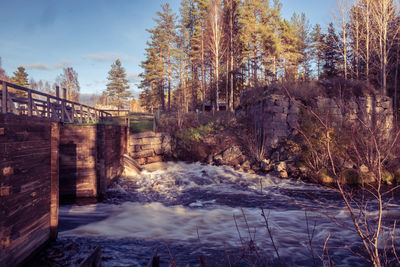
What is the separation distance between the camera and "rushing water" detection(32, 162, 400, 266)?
5.31 meters

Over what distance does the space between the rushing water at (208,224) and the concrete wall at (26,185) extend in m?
0.89

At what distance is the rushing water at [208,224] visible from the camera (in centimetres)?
531

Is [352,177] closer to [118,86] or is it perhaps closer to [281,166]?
[281,166]

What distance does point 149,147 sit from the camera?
1706cm

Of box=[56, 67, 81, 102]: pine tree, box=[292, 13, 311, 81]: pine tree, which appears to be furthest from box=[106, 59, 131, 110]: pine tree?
box=[292, 13, 311, 81]: pine tree

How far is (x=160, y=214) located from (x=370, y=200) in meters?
8.36

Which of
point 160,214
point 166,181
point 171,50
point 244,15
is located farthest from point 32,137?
point 171,50

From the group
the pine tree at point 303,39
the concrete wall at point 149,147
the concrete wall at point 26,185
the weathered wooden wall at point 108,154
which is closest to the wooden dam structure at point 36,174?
the concrete wall at point 26,185

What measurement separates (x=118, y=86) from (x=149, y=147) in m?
37.5

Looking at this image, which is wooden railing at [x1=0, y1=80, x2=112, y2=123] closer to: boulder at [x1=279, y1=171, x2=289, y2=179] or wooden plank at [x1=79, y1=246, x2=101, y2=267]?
wooden plank at [x1=79, y1=246, x2=101, y2=267]

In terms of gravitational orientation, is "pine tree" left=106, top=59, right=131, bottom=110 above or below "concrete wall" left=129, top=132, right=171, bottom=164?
above

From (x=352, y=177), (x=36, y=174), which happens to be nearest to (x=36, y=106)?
(x=36, y=174)

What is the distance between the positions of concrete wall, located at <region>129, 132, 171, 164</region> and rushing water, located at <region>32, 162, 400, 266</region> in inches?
174

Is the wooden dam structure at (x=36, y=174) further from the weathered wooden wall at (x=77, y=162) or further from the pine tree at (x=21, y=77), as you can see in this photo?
the pine tree at (x=21, y=77)
